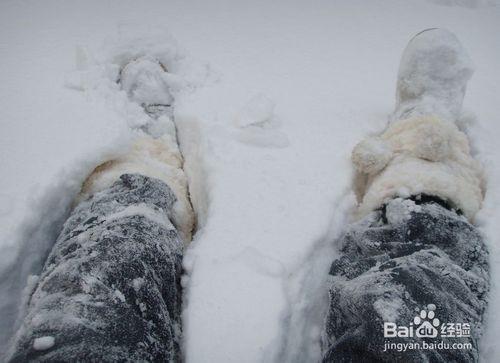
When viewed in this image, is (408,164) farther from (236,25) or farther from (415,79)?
(236,25)

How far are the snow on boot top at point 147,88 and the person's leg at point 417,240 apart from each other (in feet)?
3.51

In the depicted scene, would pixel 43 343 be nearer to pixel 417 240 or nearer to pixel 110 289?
pixel 110 289

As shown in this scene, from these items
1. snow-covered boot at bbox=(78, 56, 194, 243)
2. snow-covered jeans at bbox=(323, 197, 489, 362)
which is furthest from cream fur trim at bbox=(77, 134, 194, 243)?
snow-covered jeans at bbox=(323, 197, 489, 362)

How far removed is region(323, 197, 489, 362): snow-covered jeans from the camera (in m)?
0.99

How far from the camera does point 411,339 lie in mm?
956

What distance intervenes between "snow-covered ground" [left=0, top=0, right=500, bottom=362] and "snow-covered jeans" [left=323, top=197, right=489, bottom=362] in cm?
12

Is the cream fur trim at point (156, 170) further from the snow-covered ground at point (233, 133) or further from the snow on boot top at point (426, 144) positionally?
the snow on boot top at point (426, 144)

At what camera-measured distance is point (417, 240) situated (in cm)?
133

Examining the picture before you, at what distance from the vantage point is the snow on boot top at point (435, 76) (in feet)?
6.67

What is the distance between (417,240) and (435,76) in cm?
117

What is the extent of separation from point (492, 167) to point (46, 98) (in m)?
2.09

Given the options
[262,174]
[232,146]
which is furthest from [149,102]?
[262,174]

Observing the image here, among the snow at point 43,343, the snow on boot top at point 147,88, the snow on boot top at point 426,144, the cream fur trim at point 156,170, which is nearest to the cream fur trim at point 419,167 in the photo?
the snow on boot top at point 426,144

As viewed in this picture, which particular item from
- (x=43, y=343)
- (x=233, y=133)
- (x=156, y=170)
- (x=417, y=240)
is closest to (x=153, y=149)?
(x=156, y=170)
